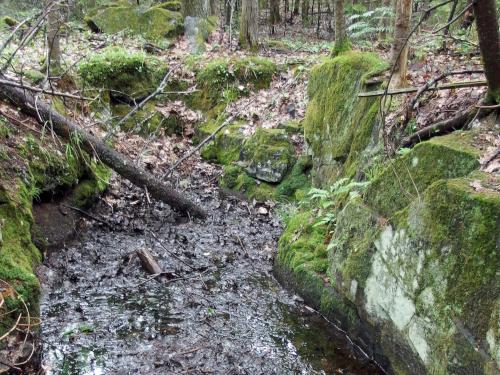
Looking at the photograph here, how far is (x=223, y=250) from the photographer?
6.46 m

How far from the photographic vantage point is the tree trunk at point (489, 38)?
3.32 metres

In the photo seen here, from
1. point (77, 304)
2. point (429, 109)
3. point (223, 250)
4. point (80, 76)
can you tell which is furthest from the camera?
point (80, 76)

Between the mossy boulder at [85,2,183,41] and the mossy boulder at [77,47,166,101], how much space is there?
2874mm

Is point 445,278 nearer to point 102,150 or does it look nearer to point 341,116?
point 341,116

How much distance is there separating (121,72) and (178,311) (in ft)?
25.9

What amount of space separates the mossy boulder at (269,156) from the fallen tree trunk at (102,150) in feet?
5.64

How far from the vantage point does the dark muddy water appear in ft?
13.2

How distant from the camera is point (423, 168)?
4.13m

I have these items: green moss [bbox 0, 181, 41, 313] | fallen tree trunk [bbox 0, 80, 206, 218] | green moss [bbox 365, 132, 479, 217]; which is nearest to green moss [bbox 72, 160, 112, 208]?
fallen tree trunk [bbox 0, 80, 206, 218]

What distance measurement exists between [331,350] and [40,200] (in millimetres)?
4275

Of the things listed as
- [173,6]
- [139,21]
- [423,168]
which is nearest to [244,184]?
[423,168]

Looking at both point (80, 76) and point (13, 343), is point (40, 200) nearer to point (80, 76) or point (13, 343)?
point (13, 343)

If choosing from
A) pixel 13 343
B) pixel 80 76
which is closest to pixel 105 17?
pixel 80 76

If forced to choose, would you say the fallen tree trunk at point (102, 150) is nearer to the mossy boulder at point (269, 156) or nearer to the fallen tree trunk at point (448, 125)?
the mossy boulder at point (269, 156)
